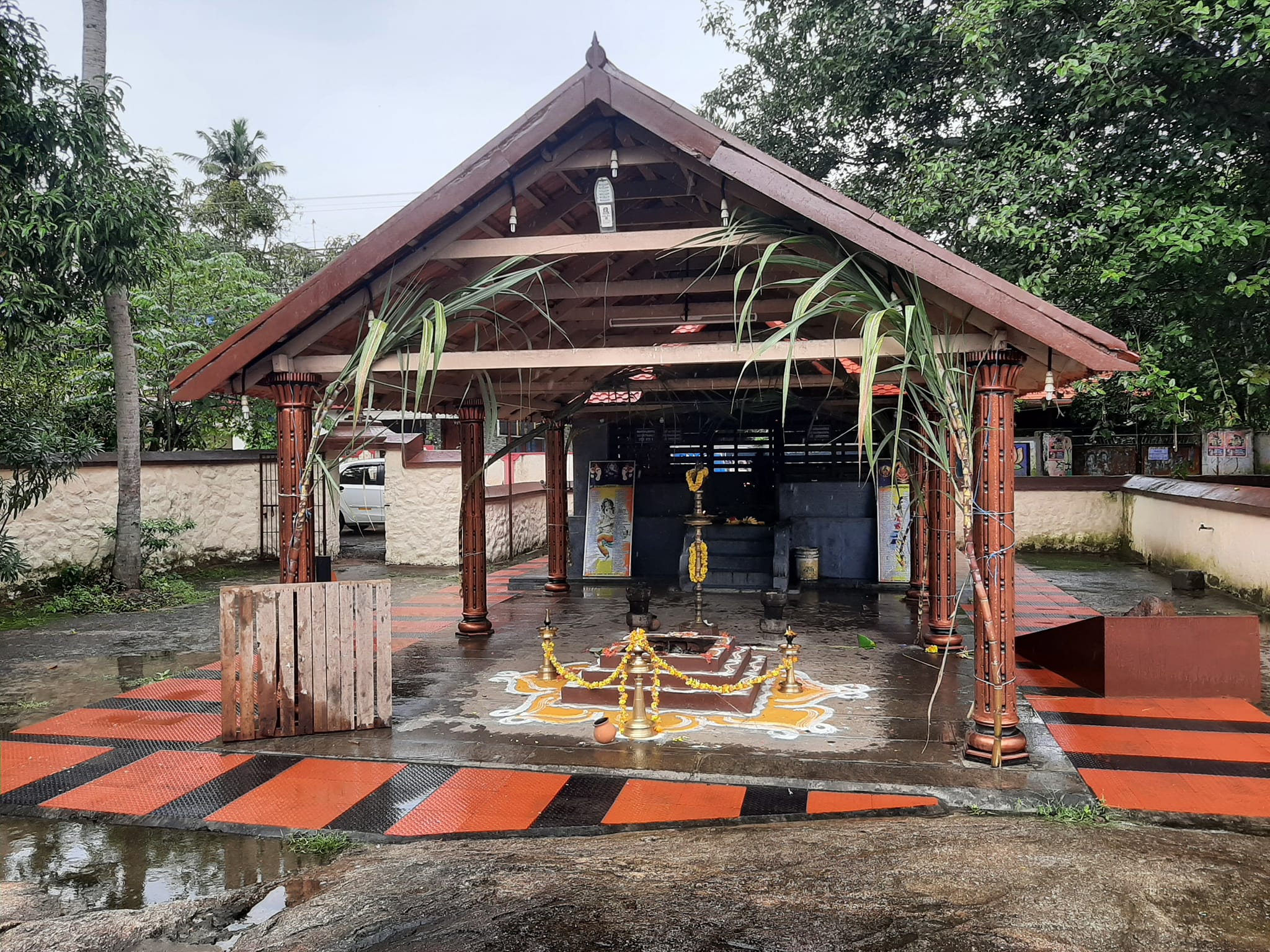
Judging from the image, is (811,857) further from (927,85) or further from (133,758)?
(927,85)

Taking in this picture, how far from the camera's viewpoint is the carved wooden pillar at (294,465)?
6.04m

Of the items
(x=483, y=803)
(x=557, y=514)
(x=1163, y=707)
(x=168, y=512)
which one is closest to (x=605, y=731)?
(x=483, y=803)

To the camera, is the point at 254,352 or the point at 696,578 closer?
the point at 254,352

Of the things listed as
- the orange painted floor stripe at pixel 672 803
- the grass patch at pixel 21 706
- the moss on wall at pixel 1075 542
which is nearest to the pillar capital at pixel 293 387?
the grass patch at pixel 21 706

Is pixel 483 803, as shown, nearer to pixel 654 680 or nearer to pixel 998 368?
pixel 654 680

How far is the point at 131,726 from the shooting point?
20.1 feet

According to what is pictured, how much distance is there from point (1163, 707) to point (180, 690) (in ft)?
25.0

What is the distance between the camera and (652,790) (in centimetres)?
478

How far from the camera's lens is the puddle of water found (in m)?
3.73

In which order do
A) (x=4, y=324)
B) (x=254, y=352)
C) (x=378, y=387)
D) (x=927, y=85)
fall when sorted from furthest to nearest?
(x=927, y=85) < (x=4, y=324) < (x=378, y=387) < (x=254, y=352)

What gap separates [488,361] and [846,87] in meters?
10.0

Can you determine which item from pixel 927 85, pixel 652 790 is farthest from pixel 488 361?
pixel 927 85

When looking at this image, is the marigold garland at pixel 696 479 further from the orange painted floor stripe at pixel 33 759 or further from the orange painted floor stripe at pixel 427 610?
the orange painted floor stripe at pixel 33 759

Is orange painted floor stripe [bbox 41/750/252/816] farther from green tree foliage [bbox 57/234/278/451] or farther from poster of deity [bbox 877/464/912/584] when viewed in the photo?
poster of deity [bbox 877/464/912/584]
